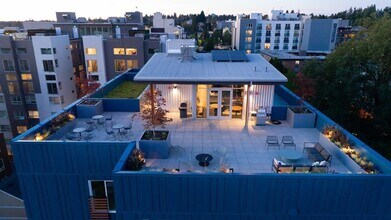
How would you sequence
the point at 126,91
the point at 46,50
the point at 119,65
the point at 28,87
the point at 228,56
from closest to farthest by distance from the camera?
the point at 228,56 < the point at 126,91 < the point at 46,50 < the point at 28,87 < the point at 119,65

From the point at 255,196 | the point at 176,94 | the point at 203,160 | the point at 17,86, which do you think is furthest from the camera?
the point at 17,86

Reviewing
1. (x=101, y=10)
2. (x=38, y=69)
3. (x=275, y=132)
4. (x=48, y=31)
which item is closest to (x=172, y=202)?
(x=275, y=132)

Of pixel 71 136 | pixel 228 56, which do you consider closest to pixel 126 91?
pixel 228 56

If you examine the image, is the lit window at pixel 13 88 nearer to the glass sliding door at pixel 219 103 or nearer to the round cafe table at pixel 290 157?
the glass sliding door at pixel 219 103

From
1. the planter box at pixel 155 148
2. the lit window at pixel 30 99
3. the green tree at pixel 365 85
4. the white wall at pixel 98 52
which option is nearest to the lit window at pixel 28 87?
the lit window at pixel 30 99

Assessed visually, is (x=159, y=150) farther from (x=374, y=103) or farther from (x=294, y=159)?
(x=374, y=103)

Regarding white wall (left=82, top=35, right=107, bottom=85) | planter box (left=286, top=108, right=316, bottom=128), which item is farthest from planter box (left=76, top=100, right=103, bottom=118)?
white wall (left=82, top=35, right=107, bottom=85)

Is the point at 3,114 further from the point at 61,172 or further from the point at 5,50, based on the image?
the point at 61,172

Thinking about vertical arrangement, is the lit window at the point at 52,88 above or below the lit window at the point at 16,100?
above
